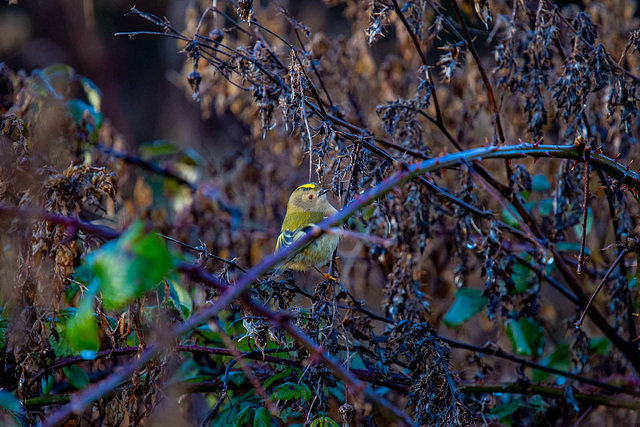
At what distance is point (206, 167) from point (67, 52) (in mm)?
5426

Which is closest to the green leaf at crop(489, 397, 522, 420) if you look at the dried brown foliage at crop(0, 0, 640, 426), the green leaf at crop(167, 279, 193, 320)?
the dried brown foliage at crop(0, 0, 640, 426)

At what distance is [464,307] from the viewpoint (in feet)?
8.07

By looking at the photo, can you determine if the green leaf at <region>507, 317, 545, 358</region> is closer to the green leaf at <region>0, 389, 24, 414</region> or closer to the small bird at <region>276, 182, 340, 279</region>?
the small bird at <region>276, 182, 340, 279</region>

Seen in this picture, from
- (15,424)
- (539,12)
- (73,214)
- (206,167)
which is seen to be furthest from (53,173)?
(206,167)

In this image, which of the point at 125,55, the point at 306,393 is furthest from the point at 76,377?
the point at 125,55

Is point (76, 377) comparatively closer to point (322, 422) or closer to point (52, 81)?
point (322, 422)

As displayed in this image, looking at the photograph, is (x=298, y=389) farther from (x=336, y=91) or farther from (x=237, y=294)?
(x=336, y=91)

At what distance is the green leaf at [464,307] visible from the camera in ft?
7.92

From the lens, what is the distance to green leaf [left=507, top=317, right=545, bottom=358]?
8.07 feet

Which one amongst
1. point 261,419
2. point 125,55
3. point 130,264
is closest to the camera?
point 130,264

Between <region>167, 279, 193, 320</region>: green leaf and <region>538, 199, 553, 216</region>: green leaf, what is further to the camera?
<region>538, 199, 553, 216</region>: green leaf

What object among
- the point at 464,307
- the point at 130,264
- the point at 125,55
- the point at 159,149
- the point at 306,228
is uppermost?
the point at 125,55

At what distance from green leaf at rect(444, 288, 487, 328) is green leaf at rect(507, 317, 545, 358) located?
164mm

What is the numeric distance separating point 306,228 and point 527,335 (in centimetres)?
109
